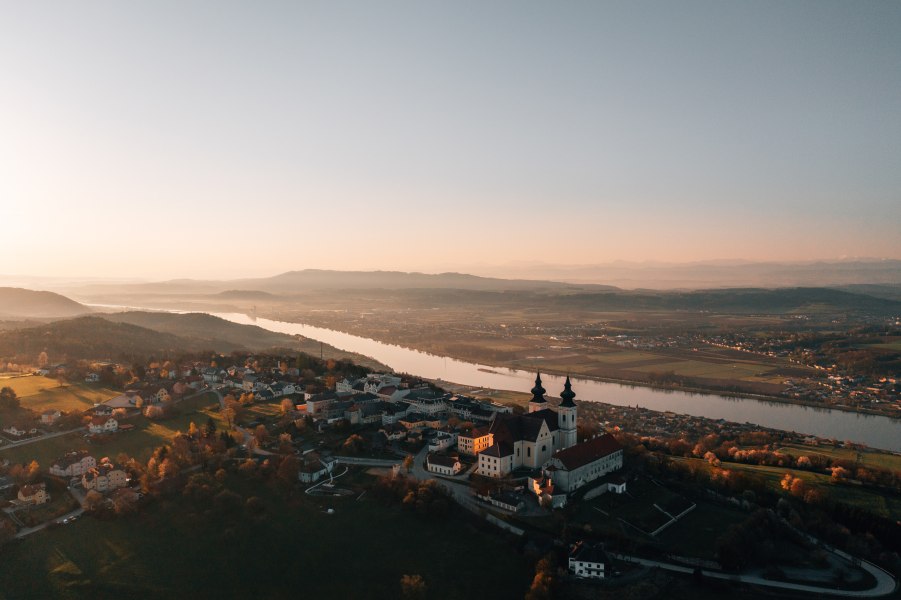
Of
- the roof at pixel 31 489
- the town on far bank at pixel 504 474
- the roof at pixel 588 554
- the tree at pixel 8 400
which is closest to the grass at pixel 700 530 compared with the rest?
the town on far bank at pixel 504 474

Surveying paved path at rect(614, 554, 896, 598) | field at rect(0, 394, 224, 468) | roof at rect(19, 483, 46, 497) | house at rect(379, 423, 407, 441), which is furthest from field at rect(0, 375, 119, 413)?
paved path at rect(614, 554, 896, 598)

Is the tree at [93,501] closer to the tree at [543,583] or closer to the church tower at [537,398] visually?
the tree at [543,583]

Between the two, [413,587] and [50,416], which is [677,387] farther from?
[50,416]

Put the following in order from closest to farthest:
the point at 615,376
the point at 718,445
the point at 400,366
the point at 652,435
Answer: the point at 718,445 < the point at 652,435 < the point at 615,376 < the point at 400,366

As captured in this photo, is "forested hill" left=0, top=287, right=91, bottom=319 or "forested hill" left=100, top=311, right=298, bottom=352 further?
"forested hill" left=0, top=287, right=91, bottom=319

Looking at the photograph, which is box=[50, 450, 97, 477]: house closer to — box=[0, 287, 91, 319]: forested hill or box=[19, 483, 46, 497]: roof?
box=[19, 483, 46, 497]: roof

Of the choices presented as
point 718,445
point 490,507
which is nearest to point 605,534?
point 490,507

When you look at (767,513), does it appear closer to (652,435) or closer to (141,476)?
(652,435)
